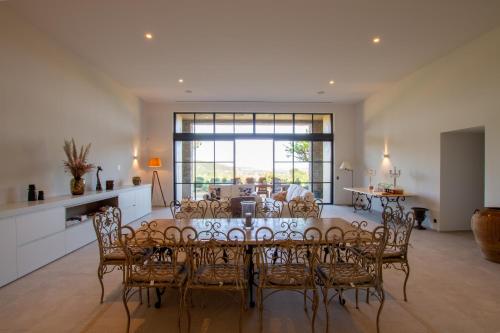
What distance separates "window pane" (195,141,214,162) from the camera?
9.71 meters

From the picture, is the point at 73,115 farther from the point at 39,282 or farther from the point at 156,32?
the point at 39,282

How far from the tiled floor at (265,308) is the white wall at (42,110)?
1.67 meters

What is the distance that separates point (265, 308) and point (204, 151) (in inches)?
294

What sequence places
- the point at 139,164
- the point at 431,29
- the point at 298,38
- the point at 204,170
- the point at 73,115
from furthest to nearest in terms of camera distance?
1. the point at 204,170
2. the point at 139,164
3. the point at 73,115
4. the point at 298,38
5. the point at 431,29

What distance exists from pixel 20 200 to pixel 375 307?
5.02m

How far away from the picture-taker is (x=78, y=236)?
4.65m

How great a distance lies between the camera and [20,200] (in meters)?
4.13

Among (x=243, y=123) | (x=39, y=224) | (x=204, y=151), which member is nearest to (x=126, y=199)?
(x=39, y=224)

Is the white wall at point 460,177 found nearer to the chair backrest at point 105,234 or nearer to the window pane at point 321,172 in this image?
the window pane at point 321,172

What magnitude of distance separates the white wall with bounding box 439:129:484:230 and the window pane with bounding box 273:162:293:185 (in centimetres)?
489

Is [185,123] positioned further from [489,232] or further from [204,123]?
[489,232]

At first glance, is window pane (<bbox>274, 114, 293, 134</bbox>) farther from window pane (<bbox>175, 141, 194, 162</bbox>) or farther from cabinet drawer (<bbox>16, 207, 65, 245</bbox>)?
cabinet drawer (<bbox>16, 207, 65, 245</bbox>)

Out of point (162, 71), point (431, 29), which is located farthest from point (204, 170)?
point (431, 29)

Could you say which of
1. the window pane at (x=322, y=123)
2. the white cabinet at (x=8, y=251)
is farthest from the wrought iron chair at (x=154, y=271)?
the window pane at (x=322, y=123)
